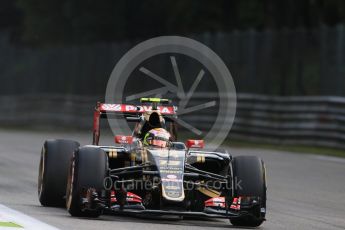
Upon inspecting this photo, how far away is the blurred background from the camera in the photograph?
2486 centimetres

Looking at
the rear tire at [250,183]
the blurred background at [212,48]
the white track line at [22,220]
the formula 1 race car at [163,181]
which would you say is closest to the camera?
the white track line at [22,220]

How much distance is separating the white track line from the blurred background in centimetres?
1350

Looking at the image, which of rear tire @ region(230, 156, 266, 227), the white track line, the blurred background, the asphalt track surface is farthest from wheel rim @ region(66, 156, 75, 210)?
the blurred background

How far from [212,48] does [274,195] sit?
49.3 ft

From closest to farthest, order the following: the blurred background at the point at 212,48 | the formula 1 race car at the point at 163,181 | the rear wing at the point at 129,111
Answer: the formula 1 race car at the point at 163,181
the rear wing at the point at 129,111
the blurred background at the point at 212,48

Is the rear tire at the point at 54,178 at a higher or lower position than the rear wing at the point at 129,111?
lower

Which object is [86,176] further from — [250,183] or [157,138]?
[250,183]

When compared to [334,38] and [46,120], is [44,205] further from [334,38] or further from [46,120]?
[46,120]

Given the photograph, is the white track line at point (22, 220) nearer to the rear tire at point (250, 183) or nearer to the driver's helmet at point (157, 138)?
the driver's helmet at point (157, 138)

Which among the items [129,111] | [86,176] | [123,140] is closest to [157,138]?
[123,140]


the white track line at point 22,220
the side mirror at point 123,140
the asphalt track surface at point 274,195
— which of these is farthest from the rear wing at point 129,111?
the white track line at point 22,220

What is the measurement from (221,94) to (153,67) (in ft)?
16.4

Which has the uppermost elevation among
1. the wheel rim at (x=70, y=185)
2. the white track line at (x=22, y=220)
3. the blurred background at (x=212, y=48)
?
the blurred background at (x=212, y=48)

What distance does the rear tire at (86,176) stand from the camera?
10.6 m
